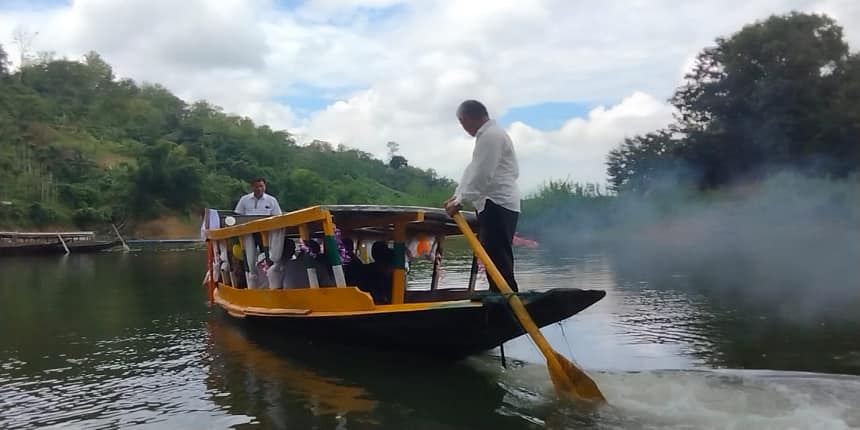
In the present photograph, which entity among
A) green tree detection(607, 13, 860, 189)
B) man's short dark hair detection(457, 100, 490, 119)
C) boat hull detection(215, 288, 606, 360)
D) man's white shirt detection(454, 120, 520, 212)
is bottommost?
boat hull detection(215, 288, 606, 360)

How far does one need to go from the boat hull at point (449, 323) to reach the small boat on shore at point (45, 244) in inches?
1121

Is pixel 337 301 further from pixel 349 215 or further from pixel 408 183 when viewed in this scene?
pixel 408 183

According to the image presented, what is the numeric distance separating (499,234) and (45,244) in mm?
31489

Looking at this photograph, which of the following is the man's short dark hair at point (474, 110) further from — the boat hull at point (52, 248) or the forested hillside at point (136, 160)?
the forested hillside at point (136, 160)

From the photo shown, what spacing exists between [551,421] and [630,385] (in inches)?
44.6

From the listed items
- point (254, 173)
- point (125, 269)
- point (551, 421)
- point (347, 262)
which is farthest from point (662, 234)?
point (254, 173)

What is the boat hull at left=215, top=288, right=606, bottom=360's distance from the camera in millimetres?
6031

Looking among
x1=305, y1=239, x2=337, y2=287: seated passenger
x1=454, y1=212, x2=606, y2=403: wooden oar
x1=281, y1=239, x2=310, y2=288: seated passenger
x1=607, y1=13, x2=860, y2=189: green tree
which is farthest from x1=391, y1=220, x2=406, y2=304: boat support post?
x1=607, y1=13, x2=860, y2=189: green tree

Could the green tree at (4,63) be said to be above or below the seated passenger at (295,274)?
above

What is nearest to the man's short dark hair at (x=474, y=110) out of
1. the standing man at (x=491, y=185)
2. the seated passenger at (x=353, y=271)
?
the standing man at (x=491, y=185)

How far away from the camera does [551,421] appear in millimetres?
5535

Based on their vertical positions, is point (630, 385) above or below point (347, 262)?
below

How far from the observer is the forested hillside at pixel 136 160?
156ft

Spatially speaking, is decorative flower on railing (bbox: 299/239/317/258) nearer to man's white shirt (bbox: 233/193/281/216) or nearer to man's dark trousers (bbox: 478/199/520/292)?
man's dark trousers (bbox: 478/199/520/292)
